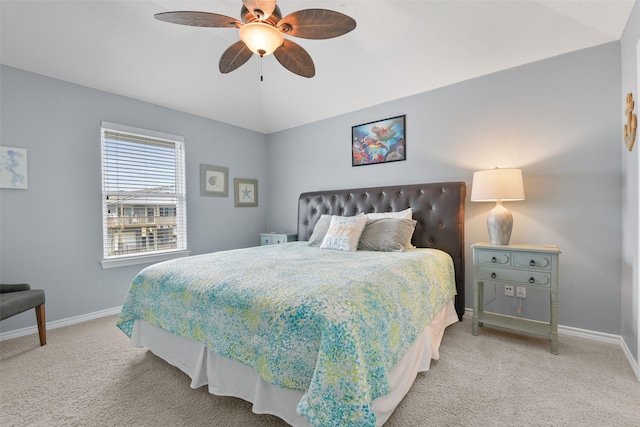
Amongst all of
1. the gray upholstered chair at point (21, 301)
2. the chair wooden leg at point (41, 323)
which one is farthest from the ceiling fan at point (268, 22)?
the chair wooden leg at point (41, 323)

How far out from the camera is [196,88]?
3.42 meters

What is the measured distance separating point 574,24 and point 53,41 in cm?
437

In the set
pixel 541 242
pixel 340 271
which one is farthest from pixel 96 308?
pixel 541 242

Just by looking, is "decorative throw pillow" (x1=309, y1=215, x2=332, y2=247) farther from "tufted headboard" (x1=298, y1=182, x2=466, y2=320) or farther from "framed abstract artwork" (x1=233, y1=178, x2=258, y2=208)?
"framed abstract artwork" (x1=233, y1=178, x2=258, y2=208)

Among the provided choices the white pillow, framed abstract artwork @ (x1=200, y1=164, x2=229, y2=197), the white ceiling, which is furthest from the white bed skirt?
the white ceiling

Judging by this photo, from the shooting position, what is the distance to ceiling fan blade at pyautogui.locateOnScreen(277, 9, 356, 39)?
1.64m

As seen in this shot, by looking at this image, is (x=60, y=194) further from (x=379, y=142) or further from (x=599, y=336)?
(x=599, y=336)

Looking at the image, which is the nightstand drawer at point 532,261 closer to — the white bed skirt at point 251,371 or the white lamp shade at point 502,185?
the white lamp shade at point 502,185

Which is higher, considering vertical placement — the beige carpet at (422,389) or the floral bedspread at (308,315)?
the floral bedspread at (308,315)

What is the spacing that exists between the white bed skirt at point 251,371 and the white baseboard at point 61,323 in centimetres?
127

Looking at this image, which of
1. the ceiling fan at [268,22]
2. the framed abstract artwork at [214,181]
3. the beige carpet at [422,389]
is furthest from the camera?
the framed abstract artwork at [214,181]

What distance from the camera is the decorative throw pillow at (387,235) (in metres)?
2.58

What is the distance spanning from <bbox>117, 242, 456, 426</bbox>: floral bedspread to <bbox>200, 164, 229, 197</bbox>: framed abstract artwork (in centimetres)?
196

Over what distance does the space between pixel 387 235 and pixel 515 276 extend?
3.52ft
